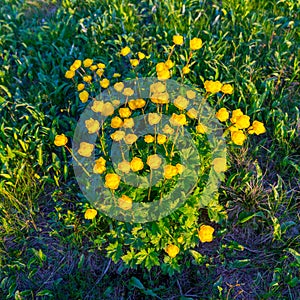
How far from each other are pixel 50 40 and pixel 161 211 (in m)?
2.19

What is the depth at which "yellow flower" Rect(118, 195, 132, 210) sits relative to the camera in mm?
2133

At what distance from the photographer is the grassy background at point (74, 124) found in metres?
2.33

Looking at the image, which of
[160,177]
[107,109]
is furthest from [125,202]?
[107,109]

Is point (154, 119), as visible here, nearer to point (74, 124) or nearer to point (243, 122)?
point (243, 122)

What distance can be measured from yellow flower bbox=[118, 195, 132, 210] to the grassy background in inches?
15.4

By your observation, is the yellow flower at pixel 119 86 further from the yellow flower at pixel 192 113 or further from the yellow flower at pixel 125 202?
the yellow flower at pixel 125 202

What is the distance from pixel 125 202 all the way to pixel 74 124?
1024mm

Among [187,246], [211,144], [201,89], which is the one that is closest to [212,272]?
[187,246]

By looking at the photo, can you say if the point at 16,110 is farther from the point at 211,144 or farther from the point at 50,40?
the point at 211,144

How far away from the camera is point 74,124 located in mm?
2932

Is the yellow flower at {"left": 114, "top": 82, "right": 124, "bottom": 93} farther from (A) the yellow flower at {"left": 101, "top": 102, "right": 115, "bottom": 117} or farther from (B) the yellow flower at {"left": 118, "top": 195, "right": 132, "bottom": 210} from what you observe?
(B) the yellow flower at {"left": 118, "top": 195, "right": 132, "bottom": 210}

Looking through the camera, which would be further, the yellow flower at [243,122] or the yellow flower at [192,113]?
the yellow flower at [192,113]

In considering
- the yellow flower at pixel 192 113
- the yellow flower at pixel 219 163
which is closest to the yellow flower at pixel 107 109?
the yellow flower at pixel 192 113

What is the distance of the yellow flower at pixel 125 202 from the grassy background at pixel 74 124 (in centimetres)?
39
